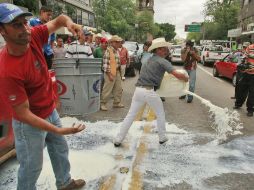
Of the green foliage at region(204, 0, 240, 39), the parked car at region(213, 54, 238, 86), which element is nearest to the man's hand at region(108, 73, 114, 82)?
the parked car at region(213, 54, 238, 86)

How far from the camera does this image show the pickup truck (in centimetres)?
2426

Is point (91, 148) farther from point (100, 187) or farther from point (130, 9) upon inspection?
point (130, 9)

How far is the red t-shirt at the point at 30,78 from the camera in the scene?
266cm

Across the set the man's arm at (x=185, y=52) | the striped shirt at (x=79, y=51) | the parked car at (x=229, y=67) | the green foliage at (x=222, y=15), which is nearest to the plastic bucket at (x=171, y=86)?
the striped shirt at (x=79, y=51)

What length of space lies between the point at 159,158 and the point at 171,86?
1.38m

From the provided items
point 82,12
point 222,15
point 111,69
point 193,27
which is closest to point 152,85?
point 111,69

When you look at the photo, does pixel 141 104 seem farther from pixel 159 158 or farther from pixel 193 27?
pixel 193 27

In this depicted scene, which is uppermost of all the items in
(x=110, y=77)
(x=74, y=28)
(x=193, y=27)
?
(x=193, y=27)

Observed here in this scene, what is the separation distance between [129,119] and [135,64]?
11.8 m

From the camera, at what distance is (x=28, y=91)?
115 inches

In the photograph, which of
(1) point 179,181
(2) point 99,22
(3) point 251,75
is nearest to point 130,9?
(2) point 99,22

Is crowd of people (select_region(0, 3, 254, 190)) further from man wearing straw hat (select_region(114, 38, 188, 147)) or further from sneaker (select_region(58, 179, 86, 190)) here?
man wearing straw hat (select_region(114, 38, 188, 147))

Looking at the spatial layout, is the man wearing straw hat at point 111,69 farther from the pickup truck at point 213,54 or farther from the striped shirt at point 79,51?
the pickup truck at point 213,54

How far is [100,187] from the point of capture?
4.07 metres
